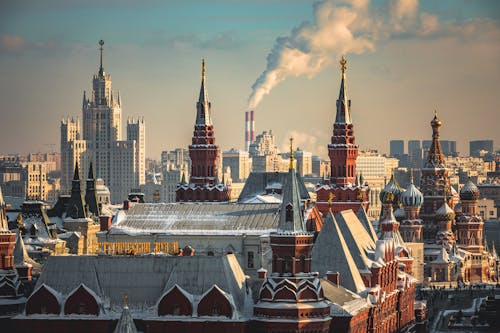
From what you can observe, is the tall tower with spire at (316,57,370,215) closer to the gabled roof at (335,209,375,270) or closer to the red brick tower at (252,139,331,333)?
the gabled roof at (335,209,375,270)

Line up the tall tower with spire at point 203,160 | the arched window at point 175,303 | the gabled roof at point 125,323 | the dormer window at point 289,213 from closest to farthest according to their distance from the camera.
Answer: the gabled roof at point 125,323
the arched window at point 175,303
the dormer window at point 289,213
the tall tower with spire at point 203,160

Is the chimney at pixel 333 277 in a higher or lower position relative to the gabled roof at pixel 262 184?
lower

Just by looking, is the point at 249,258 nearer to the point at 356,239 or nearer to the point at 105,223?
the point at 105,223

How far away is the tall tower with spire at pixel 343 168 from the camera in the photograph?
168875 millimetres

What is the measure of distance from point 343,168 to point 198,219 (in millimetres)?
26067

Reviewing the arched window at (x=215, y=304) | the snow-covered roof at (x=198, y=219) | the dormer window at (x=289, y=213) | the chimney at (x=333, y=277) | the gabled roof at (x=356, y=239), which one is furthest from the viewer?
the snow-covered roof at (x=198, y=219)

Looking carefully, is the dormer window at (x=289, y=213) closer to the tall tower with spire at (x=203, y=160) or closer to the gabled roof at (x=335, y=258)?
the gabled roof at (x=335, y=258)

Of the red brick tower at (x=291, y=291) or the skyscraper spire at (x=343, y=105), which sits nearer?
A: the red brick tower at (x=291, y=291)

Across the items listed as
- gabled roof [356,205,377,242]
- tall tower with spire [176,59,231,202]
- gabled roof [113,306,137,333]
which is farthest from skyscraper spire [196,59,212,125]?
gabled roof [113,306,137,333]

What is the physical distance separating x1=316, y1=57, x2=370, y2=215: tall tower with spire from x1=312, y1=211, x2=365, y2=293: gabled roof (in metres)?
40.0

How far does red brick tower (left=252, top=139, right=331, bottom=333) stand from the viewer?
106 metres

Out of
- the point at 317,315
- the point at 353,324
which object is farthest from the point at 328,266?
the point at 317,315

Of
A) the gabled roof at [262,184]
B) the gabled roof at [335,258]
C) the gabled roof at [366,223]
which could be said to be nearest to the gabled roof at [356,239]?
the gabled roof at [335,258]

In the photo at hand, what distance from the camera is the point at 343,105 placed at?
174375mm
